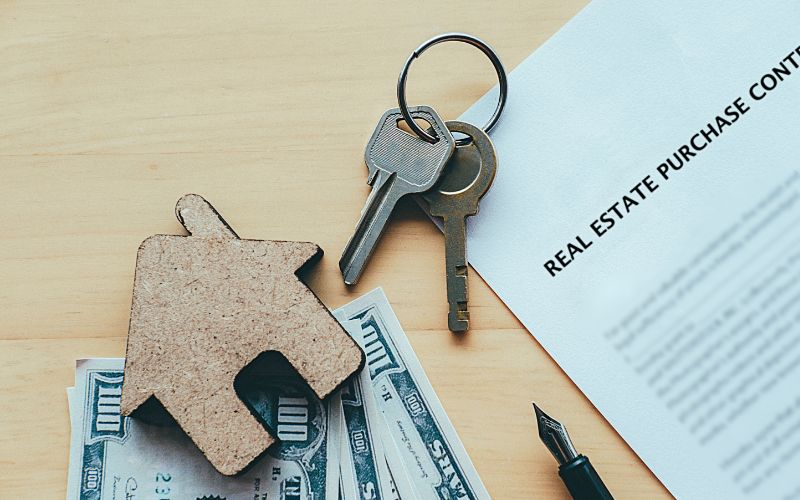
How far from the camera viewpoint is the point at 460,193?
2.19ft

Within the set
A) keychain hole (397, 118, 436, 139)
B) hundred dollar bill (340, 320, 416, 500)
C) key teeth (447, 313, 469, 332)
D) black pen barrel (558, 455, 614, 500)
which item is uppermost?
keychain hole (397, 118, 436, 139)

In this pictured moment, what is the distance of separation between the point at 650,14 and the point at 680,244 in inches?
8.0

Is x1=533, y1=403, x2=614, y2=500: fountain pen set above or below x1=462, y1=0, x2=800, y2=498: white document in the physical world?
below

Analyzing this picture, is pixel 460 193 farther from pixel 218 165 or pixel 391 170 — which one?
pixel 218 165

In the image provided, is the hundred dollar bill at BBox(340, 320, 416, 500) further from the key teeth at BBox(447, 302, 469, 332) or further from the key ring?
the key ring

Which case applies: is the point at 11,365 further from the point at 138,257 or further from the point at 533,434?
the point at 533,434

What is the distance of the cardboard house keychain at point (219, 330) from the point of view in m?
0.63

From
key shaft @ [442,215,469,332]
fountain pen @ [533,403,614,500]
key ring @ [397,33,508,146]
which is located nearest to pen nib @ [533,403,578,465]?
fountain pen @ [533,403,614,500]

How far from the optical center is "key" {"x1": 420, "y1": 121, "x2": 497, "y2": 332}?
667 mm

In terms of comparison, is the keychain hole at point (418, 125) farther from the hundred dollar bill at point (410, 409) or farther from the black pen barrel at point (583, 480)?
the black pen barrel at point (583, 480)

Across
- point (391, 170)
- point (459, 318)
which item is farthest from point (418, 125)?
point (459, 318)

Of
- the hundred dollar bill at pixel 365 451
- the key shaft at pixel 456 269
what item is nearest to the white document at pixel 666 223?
the key shaft at pixel 456 269

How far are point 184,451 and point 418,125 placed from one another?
34 centimetres

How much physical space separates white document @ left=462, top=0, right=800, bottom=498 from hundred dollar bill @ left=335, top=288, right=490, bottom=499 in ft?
0.27
